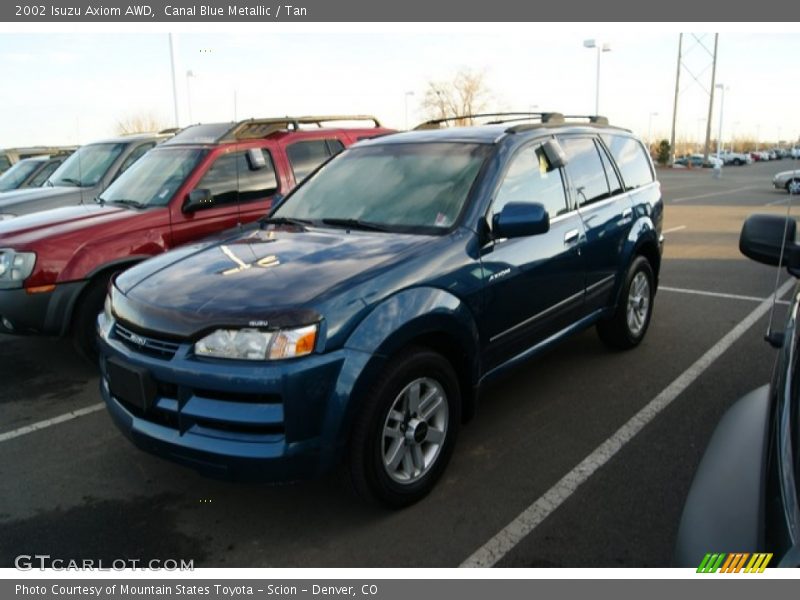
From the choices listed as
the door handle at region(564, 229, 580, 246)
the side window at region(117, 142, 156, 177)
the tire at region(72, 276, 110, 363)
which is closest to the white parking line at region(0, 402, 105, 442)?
the tire at region(72, 276, 110, 363)

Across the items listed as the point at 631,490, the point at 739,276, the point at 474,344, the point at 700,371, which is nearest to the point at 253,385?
the point at 474,344

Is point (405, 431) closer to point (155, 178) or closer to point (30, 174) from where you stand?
point (155, 178)

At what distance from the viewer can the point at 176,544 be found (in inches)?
117

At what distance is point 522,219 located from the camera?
3451 millimetres

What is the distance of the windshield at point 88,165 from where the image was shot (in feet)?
27.7

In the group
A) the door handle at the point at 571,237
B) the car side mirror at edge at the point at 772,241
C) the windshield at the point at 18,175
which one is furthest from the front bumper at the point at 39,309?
the windshield at the point at 18,175

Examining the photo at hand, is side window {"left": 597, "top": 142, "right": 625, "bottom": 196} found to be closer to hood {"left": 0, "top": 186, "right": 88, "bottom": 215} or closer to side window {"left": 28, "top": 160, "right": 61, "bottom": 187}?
hood {"left": 0, "top": 186, "right": 88, "bottom": 215}

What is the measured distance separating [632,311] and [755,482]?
12.2 feet

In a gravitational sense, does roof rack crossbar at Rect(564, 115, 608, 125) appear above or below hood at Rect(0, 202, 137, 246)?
above

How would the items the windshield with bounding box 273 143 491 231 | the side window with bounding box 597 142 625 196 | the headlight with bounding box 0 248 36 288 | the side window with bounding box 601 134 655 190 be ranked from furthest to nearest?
the side window with bounding box 601 134 655 190 → the side window with bounding box 597 142 625 196 → the headlight with bounding box 0 248 36 288 → the windshield with bounding box 273 143 491 231

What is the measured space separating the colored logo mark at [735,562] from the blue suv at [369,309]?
61.2 inches

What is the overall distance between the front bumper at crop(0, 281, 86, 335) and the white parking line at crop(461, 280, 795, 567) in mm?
3712

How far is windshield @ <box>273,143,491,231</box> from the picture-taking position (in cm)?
370

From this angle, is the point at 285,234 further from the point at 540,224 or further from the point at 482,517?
the point at 482,517
